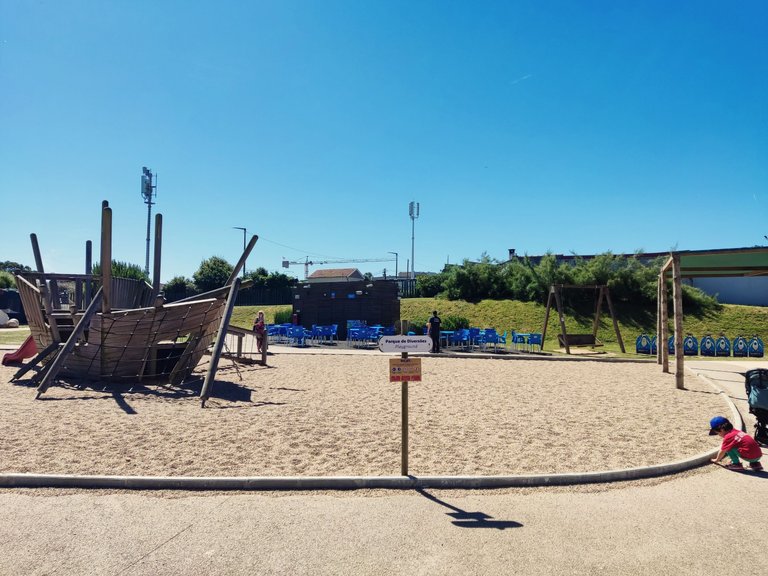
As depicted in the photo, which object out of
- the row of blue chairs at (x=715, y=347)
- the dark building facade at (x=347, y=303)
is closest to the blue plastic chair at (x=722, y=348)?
the row of blue chairs at (x=715, y=347)

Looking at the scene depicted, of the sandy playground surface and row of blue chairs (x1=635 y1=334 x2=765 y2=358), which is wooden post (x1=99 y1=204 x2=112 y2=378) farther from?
row of blue chairs (x1=635 y1=334 x2=765 y2=358)

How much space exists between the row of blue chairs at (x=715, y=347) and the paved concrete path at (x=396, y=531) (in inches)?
696

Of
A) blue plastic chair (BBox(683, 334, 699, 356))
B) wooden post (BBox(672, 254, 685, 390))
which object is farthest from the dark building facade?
wooden post (BBox(672, 254, 685, 390))

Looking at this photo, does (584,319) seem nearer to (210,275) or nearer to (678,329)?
(678,329)

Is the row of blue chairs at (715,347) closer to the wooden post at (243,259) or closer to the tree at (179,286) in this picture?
the wooden post at (243,259)

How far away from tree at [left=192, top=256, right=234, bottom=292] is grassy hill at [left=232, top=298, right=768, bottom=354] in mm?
25503

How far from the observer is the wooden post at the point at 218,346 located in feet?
29.0

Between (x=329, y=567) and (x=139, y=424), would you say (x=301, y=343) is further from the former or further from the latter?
(x=329, y=567)

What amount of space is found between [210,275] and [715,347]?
43980 millimetres

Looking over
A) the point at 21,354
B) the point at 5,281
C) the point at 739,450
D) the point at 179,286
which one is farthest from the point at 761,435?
the point at 5,281

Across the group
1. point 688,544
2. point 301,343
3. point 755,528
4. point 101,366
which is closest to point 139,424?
point 101,366

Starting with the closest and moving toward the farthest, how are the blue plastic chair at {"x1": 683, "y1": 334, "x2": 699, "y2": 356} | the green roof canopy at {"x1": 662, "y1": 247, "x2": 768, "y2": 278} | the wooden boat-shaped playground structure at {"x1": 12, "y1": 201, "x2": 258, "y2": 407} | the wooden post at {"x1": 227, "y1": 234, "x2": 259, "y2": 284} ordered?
1. the wooden boat-shaped playground structure at {"x1": 12, "y1": 201, "x2": 258, "y2": 407}
2. the wooden post at {"x1": 227, "y1": 234, "x2": 259, "y2": 284}
3. the green roof canopy at {"x1": 662, "y1": 247, "x2": 768, "y2": 278}
4. the blue plastic chair at {"x1": 683, "y1": 334, "x2": 699, "y2": 356}

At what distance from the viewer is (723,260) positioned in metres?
Result: 13.6

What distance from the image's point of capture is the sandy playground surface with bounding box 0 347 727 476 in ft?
18.2
